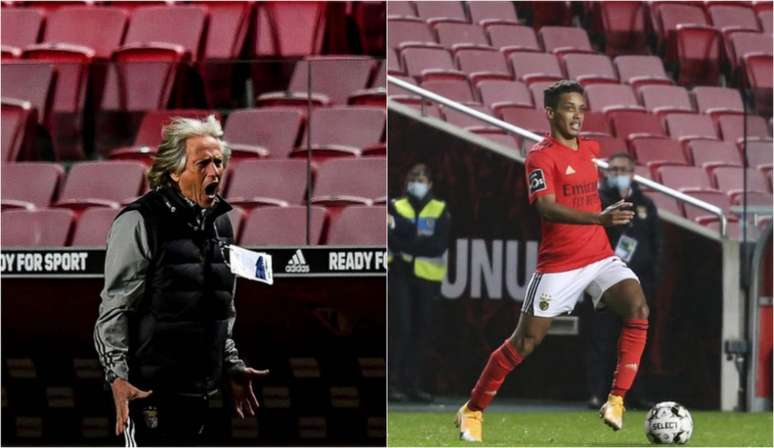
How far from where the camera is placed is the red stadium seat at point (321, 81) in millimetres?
5836

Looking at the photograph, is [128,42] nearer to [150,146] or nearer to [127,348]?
[150,146]

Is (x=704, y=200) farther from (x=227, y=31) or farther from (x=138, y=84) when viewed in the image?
(x=227, y=31)

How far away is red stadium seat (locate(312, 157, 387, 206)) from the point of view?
564cm

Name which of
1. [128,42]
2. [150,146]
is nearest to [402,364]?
[150,146]

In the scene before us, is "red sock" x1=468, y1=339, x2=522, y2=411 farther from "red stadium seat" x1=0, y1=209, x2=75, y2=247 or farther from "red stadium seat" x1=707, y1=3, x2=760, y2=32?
"red stadium seat" x1=0, y1=209, x2=75, y2=247

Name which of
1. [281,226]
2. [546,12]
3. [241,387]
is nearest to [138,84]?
[281,226]

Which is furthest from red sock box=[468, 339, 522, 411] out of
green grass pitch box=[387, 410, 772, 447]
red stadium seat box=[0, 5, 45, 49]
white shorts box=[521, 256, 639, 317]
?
red stadium seat box=[0, 5, 45, 49]

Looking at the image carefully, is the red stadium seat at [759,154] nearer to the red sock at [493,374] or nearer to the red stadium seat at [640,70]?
the red stadium seat at [640,70]

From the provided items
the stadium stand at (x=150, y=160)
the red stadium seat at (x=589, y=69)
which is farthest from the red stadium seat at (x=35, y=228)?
the red stadium seat at (x=589, y=69)

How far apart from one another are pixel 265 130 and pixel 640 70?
153 centimetres

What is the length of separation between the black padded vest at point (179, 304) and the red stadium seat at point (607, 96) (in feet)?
6.76

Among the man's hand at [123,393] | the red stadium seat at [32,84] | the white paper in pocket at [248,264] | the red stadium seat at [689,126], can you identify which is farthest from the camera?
the red stadium seat at [32,84]

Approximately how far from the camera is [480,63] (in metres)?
5.47

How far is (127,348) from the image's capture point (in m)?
3.44
